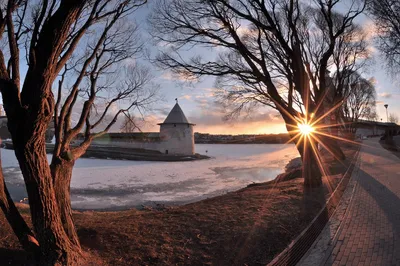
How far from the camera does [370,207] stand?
8.77 meters

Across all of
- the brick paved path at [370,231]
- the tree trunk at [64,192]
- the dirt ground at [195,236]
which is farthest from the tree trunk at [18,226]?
the brick paved path at [370,231]

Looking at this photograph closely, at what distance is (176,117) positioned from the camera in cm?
5056

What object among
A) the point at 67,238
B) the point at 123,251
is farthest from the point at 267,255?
the point at 67,238

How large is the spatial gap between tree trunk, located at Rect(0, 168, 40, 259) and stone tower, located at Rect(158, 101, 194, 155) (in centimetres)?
4429

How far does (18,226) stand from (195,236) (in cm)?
299

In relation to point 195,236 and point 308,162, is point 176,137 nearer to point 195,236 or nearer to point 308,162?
point 308,162

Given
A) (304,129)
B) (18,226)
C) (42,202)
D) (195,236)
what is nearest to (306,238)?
(195,236)

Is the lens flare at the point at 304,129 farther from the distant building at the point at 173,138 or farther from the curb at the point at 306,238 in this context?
the distant building at the point at 173,138

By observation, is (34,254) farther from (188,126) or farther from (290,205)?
(188,126)

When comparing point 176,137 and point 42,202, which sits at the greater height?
point 176,137

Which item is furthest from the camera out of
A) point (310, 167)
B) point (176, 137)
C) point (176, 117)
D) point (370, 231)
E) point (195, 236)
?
point (176, 117)

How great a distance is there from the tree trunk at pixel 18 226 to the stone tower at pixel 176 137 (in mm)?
44287

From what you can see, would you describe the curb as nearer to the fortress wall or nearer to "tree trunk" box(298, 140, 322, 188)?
"tree trunk" box(298, 140, 322, 188)

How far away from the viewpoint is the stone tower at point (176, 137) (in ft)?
161
